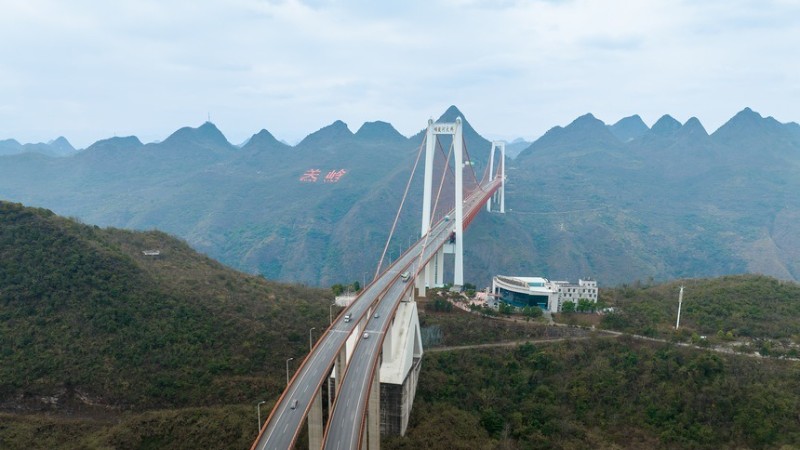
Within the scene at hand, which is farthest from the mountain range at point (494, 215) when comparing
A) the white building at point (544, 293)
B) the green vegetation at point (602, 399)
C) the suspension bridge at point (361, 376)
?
the suspension bridge at point (361, 376)

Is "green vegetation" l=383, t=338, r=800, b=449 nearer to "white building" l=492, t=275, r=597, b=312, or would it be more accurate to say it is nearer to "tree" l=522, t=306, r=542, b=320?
"tree" l=522, t=306, r=542, b=320

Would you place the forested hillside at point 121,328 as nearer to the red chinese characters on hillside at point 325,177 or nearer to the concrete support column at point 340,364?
the concrete support column at point 340,364

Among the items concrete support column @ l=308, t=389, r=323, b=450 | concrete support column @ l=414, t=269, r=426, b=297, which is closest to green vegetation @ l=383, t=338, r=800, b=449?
concrete support column @ l=308, t=389, r=323, b=450

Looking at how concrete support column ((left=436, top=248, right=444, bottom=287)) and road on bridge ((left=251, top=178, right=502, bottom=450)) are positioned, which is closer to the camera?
road on bridge ((left=251, top=178, right=502, bottom=450))

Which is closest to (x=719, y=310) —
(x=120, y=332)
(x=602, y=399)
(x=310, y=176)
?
(x=602, y=399)

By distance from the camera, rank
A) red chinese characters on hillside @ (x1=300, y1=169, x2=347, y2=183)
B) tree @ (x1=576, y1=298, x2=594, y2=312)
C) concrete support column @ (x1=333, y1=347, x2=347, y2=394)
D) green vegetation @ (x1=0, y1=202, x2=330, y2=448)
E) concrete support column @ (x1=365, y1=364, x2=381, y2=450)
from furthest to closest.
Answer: red chinese characters on hillside @ (x1=300, y1=169, x2=347, y2=183), tree @ (x1=576, y1=298, x2=594, y2=312), green vegetation @ (x1=0, y1=202, x2=330, y2=448), concrete support column @ (x1=333, y1=347, x2=347, y2=394), concrete support column @ (x1=365, y1=364, x2=381, y2=450)

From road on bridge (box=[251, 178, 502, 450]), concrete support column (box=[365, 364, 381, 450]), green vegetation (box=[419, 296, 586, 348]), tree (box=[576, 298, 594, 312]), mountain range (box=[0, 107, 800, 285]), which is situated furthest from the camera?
mountain range (box=[0, 107, 800, 285])
